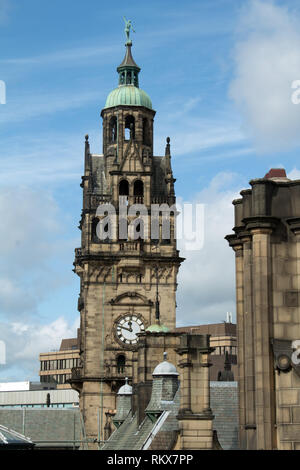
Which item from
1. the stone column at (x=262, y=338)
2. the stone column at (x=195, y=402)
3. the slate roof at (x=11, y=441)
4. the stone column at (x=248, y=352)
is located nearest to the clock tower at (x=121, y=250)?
the slate roof at (x=11, y=441)

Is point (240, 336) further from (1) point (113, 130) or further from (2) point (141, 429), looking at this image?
(1) point (113, 130)

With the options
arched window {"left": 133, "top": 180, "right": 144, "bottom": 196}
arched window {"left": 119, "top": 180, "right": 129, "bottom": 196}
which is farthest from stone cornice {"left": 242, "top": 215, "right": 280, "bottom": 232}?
arched window {"left": 119, "top": 180, "right": 129, "bottom": 196}

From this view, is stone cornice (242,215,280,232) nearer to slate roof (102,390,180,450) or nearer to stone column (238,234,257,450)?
stone column (238,234,257,450)

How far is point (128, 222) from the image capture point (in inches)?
4471

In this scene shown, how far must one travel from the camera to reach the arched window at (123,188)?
11525 cm

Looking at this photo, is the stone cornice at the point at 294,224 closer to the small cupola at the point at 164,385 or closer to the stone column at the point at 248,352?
the stone column at the point at 248,352

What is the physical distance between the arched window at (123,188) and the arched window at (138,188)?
77 centimetres

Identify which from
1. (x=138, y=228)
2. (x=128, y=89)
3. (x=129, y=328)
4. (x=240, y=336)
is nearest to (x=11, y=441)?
(x=240, y=336)

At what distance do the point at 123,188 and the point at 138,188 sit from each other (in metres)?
1.51

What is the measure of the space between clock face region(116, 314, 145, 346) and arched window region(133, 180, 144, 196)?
1270cm

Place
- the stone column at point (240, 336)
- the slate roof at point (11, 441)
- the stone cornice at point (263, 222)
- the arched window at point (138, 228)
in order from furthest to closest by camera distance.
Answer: the arched window at point (138, 228) < the slate roof at point (11, 441) < the stone column at point (240, 336) < the stone cornice at point (263, 222)
